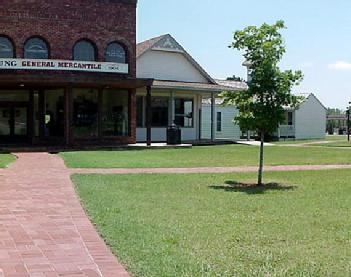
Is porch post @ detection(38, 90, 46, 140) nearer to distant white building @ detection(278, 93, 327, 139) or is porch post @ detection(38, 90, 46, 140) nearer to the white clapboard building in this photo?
the white clapboard building

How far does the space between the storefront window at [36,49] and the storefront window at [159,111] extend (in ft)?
26.5

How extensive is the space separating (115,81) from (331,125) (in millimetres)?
56959

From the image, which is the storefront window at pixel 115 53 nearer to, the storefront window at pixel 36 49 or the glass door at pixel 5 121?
the storefront window at pixel 36 49

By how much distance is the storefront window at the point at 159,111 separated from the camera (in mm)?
35062

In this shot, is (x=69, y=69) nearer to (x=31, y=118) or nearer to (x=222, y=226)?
(x=31, y=118)

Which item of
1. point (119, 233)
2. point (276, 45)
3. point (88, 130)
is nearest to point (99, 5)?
point (88, 130)

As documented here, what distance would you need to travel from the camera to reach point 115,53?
31141 millimetres

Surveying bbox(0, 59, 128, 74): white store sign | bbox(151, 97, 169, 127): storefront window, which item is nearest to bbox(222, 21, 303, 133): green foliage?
bbox(0, 59, 128, 74): white store sign

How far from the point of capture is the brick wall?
2852 centimetres

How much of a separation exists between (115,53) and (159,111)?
5.61m

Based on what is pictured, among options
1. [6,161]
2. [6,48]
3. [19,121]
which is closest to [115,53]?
[6,48]

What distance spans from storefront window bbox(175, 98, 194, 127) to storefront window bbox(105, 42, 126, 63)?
606 cm

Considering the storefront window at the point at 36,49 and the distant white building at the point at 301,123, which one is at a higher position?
the storefront window at the point at 36,49

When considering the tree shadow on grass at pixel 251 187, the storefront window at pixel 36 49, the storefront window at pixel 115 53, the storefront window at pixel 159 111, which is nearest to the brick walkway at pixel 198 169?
the tree shadow on grass at pixel 251 187
